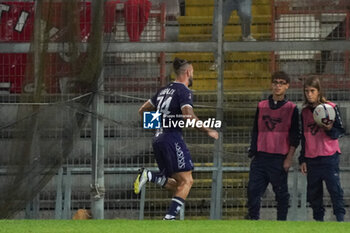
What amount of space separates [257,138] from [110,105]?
1.58 metres

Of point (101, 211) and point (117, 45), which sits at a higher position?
point (117, 45)

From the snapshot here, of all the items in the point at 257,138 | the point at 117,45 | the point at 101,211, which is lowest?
the point at 101,211

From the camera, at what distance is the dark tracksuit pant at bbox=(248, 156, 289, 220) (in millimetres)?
11070

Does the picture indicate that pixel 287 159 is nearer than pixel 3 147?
Yes

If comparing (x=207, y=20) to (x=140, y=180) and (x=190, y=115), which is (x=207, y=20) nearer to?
(x=190, y=115)

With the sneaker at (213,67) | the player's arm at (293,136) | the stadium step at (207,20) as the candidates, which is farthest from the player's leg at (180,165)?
the stadium step at (207,20)

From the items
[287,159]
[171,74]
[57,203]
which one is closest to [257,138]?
[287,159]

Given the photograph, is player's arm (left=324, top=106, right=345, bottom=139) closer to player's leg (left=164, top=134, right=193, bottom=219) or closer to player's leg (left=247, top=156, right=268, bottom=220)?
player's leg (left=247, top=156, right=268, bottom=220)

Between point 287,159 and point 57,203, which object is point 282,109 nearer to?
point 287,159

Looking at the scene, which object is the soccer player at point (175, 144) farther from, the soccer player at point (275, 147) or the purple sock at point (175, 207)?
the soccer player at point (275, 147)

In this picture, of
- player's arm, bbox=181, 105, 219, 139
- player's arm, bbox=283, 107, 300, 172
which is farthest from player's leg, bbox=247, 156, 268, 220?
player's arm, bbox=181, 105, 219, 139

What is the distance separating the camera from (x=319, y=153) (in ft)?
35.5

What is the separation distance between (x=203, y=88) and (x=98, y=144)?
1.23 m

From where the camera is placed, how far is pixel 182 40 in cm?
1178
